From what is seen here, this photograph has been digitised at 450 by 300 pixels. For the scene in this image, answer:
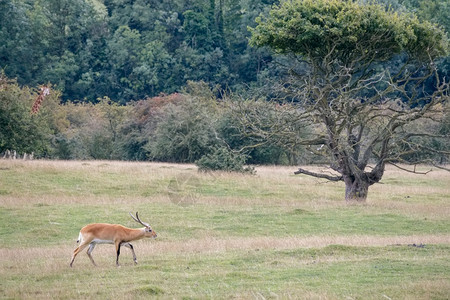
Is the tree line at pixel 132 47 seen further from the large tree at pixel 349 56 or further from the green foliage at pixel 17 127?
the large tree at pixel 349 56

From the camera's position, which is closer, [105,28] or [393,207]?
[393,207]

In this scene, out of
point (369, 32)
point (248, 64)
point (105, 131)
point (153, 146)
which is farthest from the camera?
point (248, 64)

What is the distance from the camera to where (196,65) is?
258ft

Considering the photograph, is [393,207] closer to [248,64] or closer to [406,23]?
[406,23]

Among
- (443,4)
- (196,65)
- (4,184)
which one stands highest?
(443,4)

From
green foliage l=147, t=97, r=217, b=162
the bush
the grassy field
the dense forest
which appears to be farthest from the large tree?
the dense forest

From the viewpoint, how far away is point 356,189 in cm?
2611

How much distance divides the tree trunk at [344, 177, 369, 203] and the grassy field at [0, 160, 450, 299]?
64 cm

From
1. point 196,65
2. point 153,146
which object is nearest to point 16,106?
point 153,146

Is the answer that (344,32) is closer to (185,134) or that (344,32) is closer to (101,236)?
(101,236)

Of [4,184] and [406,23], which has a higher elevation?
[406,23]

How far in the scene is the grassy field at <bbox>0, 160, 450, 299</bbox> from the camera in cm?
1168

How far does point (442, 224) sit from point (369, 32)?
8.18 m

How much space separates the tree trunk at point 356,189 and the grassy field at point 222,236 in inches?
25.0
